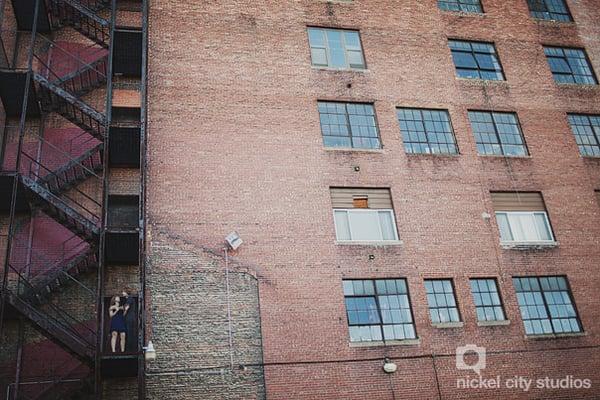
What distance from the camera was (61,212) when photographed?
1491 cm

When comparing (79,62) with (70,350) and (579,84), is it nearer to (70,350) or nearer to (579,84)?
(70,350)

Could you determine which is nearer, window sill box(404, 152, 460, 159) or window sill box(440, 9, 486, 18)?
window sill box(404, 152, 460, 159)

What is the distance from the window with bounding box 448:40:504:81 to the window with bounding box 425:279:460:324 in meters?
8.90

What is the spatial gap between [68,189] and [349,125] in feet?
31.5

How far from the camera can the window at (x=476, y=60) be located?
23.2 metres

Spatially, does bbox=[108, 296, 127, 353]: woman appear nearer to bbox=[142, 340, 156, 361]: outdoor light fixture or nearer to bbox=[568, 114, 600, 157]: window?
bbox=[142, 340, 156, 361]: outdoor light fixture

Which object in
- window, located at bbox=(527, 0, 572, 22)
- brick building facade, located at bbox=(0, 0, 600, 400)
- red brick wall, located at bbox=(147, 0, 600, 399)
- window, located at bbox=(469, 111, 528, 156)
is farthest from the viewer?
window, located at bbox=(527, 0, 572, 22)

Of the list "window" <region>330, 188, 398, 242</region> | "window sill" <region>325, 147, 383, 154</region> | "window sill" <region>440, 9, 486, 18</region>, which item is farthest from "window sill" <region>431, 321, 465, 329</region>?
"window sill" <region>440, 9, 486, 18</region>

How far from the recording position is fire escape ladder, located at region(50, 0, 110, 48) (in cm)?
1817

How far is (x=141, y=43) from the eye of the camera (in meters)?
18.4

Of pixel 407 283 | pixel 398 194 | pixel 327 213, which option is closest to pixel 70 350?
pixel 327 213

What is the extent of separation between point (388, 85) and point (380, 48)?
5.94ft

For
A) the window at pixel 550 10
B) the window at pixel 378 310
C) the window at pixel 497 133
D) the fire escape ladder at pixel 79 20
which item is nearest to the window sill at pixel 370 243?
the window at pixel 378 310

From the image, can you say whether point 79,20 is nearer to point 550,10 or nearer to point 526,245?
point 526,245
